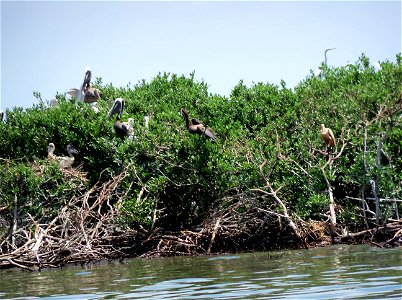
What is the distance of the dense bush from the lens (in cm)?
1758

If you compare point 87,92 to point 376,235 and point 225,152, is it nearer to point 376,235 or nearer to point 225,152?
point 225,152

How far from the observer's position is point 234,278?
1169 centimetres

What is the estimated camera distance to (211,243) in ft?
57.4

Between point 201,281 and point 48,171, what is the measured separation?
7291 millimetres

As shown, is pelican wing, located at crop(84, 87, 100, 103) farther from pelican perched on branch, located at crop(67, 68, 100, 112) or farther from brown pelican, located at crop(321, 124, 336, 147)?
brown pelican, located at crop(321, 124, 336, 147)

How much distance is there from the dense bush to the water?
1.83 meters

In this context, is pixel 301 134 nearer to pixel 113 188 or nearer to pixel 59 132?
pixel 113 188

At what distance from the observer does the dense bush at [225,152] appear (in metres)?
17.6

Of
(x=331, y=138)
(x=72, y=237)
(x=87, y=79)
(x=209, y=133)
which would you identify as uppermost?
(x=87, y=79)

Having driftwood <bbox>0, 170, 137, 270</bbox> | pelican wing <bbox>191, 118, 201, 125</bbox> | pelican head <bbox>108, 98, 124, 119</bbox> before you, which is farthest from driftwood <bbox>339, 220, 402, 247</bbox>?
pelican head <bbox>108, 98, 124, 119</bbox>

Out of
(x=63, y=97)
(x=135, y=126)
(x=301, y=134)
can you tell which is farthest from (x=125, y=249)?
(x=63, y=97)

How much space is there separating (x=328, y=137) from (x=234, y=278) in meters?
6.39

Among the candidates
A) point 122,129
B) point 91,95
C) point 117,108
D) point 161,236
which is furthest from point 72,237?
point 91,95

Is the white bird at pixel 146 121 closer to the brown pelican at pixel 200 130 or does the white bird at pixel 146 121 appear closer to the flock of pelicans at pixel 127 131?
the flock of pelicans at pixel 127 131
